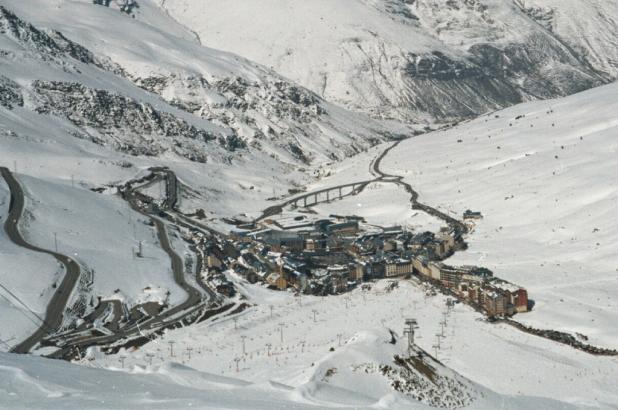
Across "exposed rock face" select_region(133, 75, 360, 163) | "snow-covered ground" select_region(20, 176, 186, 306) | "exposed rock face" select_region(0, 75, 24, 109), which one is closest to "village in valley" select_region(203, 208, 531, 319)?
"snow-covered ground" select_region(20, 176, 186, 306)

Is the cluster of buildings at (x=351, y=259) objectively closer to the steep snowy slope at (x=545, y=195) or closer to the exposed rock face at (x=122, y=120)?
the steep snowy slope at (x=545, y=195)

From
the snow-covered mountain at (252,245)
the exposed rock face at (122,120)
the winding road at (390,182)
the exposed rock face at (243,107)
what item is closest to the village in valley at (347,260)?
the winding road at (390,182)

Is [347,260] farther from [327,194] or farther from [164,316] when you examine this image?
[327,194]

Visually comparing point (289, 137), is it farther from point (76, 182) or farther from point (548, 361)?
point (548, 361)

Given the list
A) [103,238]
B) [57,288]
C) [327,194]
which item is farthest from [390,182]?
[57,288]

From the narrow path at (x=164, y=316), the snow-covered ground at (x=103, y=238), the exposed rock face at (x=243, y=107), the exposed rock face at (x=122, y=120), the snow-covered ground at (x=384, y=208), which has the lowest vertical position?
the narrow path at (x=164, y=316)
